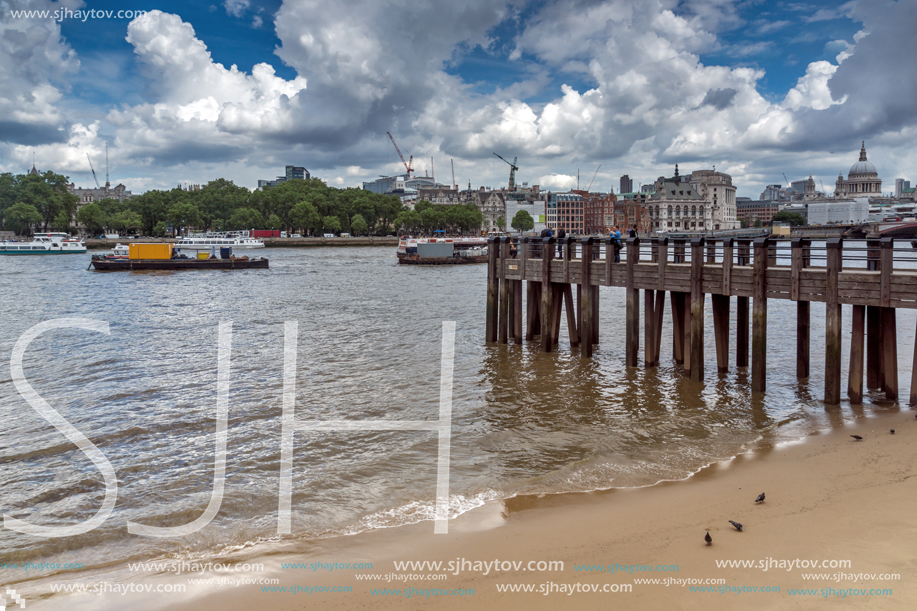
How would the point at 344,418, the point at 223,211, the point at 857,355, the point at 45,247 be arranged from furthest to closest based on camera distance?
the point at 223,211, the point at 45,247, the point at 344,418, the point at 857,355

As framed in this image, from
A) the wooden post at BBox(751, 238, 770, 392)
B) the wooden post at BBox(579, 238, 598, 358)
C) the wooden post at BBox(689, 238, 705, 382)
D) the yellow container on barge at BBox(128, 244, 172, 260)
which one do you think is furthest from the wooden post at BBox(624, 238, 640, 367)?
the yellow container on barge at BBox(128, 244, 172, 260)

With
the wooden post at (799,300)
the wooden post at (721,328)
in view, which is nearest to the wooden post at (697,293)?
the wooden post at (721,328)

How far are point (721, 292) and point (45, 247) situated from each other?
123115 millimetres

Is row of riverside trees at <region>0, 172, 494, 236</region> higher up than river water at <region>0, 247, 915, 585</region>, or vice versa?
row of riverside trees at <region>0, 172, 494, 236</region>

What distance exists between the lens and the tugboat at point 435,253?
277ft

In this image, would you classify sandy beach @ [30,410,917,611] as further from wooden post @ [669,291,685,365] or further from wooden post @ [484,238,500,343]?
wooden post @ [484,238,500,343]

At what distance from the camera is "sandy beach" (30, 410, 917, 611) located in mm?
6410

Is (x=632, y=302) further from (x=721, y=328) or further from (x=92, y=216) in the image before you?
(x=92, y=216)

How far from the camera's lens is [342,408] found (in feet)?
49.2

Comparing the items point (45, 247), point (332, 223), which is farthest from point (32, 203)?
point (332, 223)

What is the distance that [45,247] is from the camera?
107 m

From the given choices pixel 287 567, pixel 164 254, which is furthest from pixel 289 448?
pixel 164 254

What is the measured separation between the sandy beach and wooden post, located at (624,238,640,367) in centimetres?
804

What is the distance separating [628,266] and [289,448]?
10.5 meters
